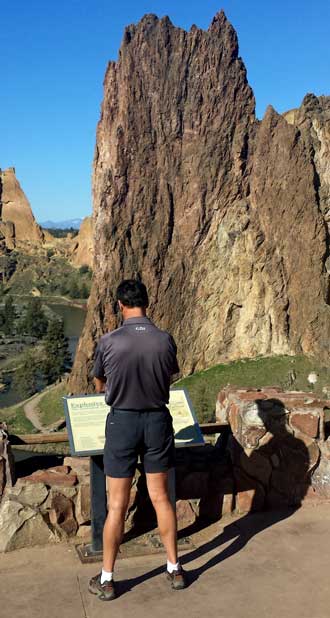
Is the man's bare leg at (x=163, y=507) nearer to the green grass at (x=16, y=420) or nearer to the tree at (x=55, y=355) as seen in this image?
the green grass at (x=16, y=420)

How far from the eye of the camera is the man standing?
13.5 feet

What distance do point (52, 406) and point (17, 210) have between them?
124378mm

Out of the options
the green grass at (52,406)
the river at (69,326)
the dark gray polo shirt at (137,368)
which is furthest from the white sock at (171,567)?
the river at (69,326)

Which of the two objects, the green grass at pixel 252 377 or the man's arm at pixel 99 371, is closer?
the man's arm at pixel 99 371

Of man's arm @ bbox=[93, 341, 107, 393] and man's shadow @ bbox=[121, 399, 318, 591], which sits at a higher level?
man's arm @ bbox=[93, 341, 107, 393]

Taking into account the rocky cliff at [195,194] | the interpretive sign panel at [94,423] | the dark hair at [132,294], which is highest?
the rocky cliff at [195,194]

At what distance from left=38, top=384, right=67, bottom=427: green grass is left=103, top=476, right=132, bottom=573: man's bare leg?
93.8 ft

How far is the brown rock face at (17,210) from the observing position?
484ft

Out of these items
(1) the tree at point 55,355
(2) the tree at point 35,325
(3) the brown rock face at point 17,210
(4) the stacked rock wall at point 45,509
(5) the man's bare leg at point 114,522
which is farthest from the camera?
(3) the brown rock face at point 17,210

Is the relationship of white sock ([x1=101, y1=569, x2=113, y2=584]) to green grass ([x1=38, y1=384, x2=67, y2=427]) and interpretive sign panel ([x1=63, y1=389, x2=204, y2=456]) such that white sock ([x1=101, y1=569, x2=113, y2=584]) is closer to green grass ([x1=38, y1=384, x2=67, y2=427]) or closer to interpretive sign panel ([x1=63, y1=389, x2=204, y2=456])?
interpretive sign panel ([x1=63, y1=389, x2=204, y2=456])

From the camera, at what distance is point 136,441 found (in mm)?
4152

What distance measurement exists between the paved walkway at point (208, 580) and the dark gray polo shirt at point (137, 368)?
124cm

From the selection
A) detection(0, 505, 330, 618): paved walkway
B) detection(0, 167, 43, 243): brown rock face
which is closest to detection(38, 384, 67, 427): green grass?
detection(0, 505, 330, 618): paved walkway

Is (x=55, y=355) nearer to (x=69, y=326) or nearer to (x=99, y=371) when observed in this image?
(x=69, y=326)
